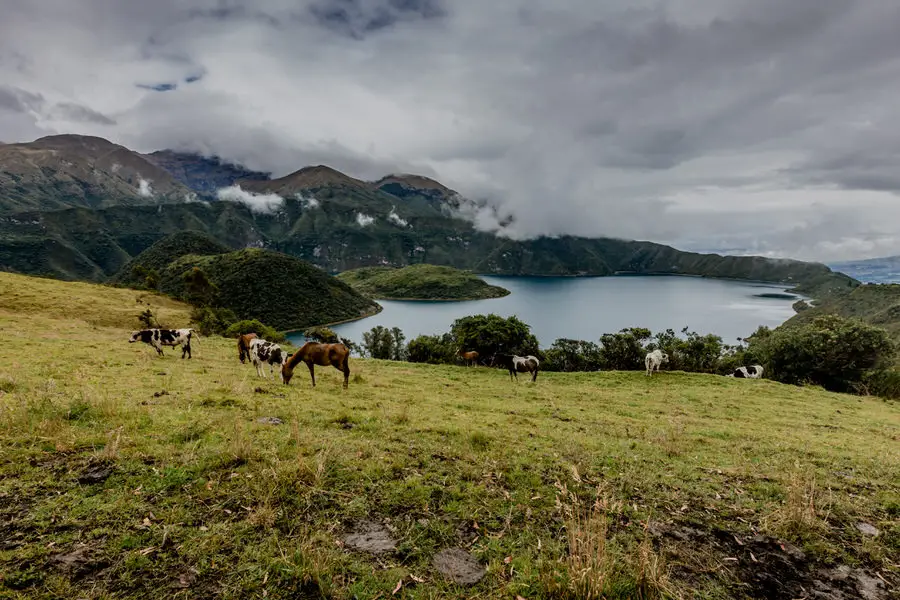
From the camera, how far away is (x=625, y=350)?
51.9 meters

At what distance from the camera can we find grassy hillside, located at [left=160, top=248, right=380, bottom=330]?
161 m

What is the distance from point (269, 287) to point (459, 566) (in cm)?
18448

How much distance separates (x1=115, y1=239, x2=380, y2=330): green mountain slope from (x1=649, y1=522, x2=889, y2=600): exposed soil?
166713 mm

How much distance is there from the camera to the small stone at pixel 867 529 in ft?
20.0

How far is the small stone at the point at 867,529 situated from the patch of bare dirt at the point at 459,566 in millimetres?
6263

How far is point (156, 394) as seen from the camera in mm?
11016

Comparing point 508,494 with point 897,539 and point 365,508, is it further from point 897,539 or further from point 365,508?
point 897,539

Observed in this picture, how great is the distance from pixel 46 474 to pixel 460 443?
7.02m

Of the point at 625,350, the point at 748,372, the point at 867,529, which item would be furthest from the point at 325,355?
the point at 625,350

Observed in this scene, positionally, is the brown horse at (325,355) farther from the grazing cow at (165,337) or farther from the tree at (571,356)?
the tree at (571,356)

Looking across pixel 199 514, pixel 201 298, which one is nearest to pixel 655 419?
pixel 199 514

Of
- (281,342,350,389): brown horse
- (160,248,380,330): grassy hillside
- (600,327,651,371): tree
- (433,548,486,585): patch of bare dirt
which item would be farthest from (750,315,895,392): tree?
(160,248,380,330): grassy hillside

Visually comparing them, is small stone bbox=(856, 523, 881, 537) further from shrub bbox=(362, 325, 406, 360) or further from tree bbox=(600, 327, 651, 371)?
shrub bbox=(362, 325, 406, 360)

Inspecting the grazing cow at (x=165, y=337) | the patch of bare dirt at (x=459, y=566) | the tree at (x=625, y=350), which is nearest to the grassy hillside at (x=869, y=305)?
the tree at (x=625, y=350)
